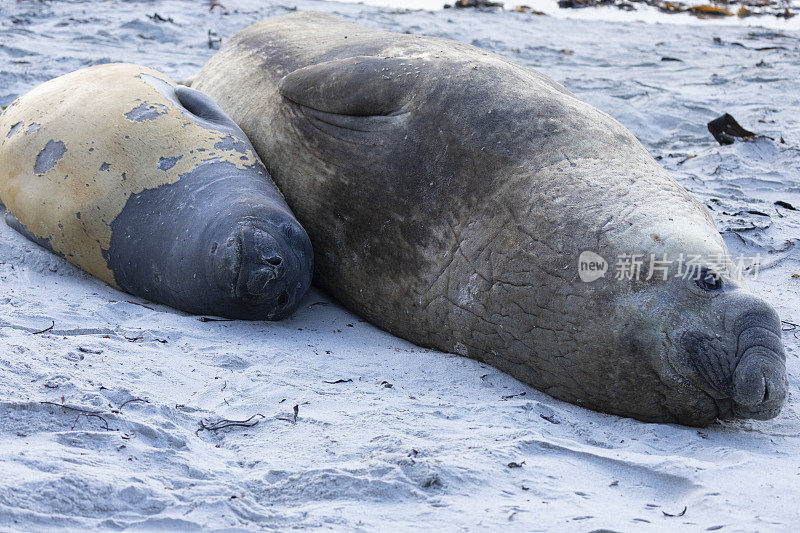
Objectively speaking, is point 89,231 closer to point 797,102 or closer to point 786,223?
point 786,223

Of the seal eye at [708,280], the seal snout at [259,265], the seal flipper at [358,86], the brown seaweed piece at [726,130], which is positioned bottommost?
the seal snout at [259,265]

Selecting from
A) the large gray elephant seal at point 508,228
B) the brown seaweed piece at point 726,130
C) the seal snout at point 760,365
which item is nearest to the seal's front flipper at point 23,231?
the large gray elephant seal at point 508,228

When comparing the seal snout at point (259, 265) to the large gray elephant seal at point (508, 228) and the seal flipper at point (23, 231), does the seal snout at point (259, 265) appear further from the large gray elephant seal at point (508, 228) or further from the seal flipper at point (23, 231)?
the seal flipper at point (23, 231)

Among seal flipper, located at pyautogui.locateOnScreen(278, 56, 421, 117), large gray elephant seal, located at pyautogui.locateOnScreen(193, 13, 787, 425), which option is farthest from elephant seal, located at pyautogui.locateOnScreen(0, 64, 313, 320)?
seal flipper, located at pyautogui.locateOnScreen(278, 56, 421, 117)

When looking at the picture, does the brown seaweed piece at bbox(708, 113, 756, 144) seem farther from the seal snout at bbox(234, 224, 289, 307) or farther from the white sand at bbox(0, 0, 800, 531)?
the seal snout at bbox(234, 224, 289, 307)

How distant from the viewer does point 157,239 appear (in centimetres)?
380

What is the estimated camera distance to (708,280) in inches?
110

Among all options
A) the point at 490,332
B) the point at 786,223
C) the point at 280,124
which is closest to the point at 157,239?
the point at 280,124

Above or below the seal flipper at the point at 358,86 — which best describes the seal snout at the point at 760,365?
below

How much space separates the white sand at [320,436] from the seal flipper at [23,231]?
0.06m

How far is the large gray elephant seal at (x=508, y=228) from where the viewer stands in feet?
9.18

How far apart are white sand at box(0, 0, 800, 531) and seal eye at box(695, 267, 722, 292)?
507mm

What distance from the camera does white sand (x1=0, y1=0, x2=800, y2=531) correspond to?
6.93 ft

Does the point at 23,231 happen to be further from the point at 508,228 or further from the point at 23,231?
the point at 508,228
